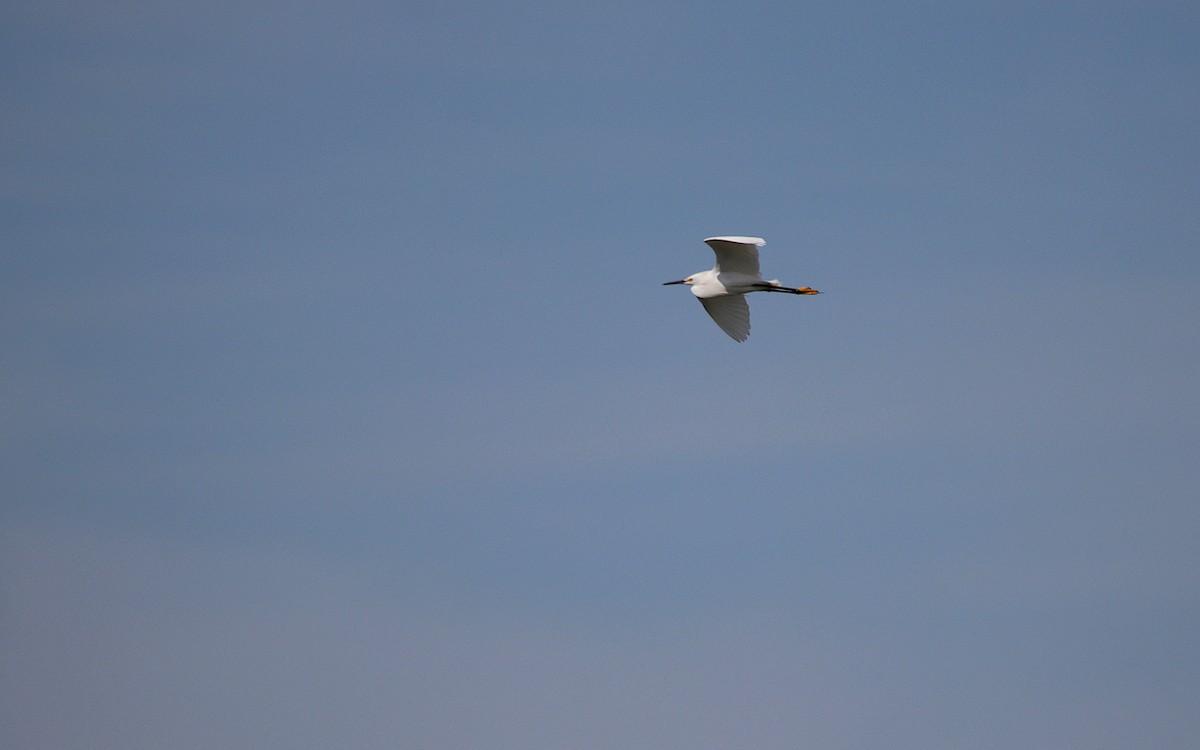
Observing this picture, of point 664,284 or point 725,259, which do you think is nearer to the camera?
point 725,259

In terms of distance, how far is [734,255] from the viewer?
42.7m

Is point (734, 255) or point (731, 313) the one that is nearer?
point (734, 255)

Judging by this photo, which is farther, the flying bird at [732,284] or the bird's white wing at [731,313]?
the bird's white wing at [731,313]

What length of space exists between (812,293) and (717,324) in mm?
2910

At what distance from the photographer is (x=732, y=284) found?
144 ft

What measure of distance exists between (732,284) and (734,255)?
131 centimetres

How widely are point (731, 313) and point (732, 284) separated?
1759 millimetres

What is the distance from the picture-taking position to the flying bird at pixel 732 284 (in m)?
42.2

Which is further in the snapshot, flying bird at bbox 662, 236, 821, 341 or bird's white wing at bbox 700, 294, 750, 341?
bird's white wing at bbox 700, 294, 750, 341

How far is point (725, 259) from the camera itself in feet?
141

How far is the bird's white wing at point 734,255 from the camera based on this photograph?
41312mm

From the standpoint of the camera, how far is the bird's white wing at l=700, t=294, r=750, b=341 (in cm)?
4522

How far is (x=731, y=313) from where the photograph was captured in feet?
149

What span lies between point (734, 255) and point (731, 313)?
3.06m
